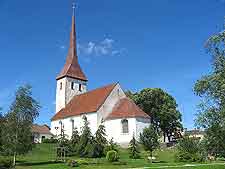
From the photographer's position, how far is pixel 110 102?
219 feet

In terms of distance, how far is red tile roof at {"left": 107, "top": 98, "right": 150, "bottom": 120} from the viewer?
205ft

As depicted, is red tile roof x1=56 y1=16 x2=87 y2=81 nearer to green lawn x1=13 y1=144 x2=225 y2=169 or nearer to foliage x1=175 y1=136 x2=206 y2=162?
green lawn x1=13 y1=144 x2=225 y2=169

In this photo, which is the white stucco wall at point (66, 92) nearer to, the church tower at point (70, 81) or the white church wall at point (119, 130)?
the church tower at point (70, 81)

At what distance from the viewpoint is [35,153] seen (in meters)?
52.7

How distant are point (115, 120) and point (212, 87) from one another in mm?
36574

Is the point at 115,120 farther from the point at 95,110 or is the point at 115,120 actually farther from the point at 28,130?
the point at 28,130

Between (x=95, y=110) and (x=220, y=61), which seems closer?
(x=220, y=61)

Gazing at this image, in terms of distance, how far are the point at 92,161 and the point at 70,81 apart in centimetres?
3989

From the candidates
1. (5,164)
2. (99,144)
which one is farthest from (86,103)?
(5,164)

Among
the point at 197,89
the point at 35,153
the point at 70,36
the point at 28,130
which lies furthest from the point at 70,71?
the point at 197,89

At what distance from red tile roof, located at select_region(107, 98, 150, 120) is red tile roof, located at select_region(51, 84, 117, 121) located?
109 inches

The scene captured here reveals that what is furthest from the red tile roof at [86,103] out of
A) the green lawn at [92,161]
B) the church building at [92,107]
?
the green lawn at [92,161]

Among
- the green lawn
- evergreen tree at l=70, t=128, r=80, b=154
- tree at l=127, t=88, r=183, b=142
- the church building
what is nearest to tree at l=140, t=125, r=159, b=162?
the green lawn

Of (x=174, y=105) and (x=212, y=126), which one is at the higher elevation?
(x=174, y=105)
